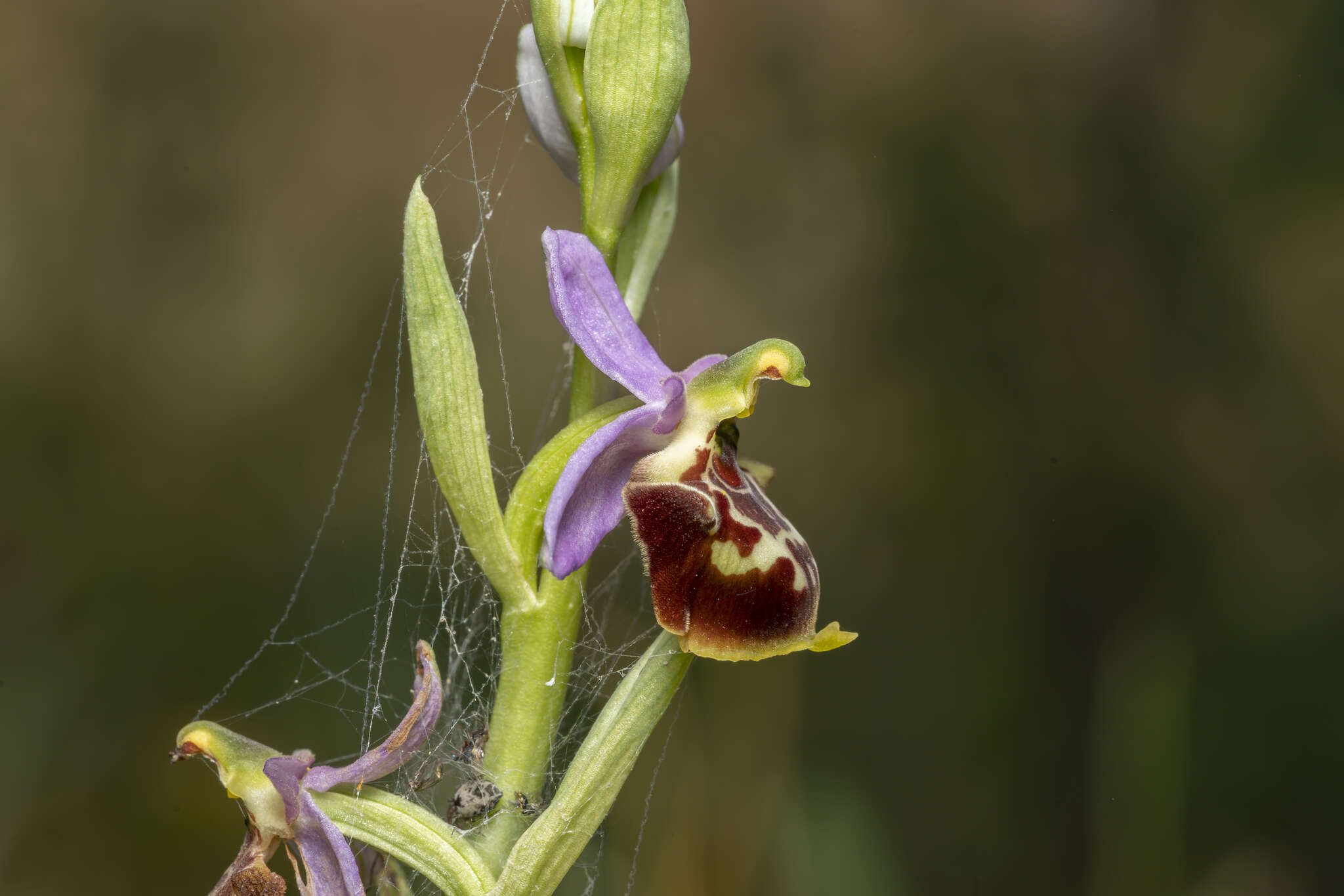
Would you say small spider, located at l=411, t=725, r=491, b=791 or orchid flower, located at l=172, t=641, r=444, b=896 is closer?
orchid flower, located at l=172, t=641, r=444, b=896

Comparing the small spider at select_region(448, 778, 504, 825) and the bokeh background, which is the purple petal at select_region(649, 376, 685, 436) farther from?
the bokeh background

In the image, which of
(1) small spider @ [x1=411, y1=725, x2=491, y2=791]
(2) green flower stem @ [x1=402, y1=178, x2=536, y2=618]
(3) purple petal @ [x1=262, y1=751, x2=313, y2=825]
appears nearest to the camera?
(3) purple petal @ [x1=262, y1=751, x2=313, y2=825]

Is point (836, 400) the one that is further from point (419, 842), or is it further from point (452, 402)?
point (419, 842)

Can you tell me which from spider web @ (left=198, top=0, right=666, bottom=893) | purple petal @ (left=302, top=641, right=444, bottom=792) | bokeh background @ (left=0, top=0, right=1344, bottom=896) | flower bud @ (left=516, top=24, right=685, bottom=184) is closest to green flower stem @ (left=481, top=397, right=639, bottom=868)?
purple petal @ (left=302, top=641, right=444, bottom=792)

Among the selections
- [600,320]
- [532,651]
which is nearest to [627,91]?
[600,320]

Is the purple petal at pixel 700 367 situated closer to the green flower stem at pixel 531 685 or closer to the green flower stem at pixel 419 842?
the green flower stem at pixel 531 685

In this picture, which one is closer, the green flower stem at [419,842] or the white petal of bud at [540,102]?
the green flower stem at [419,842]

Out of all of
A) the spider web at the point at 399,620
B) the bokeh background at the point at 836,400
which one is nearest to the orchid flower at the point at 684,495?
the spider web at the point at 399,620
